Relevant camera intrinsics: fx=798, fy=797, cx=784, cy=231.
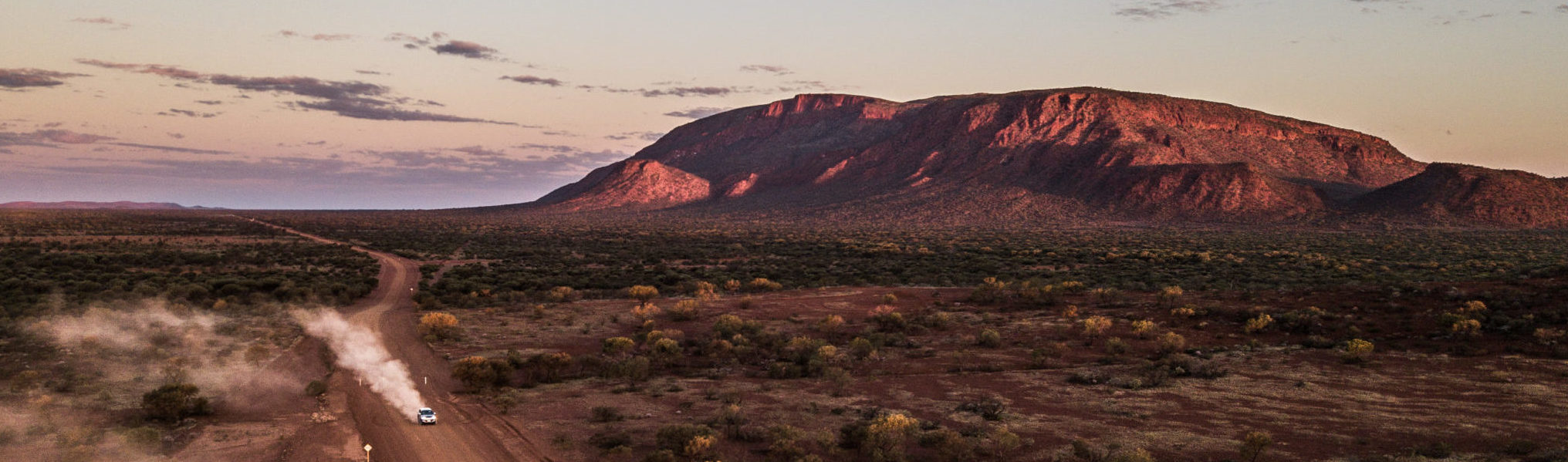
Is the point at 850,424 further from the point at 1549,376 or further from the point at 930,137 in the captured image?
the point at 930,137

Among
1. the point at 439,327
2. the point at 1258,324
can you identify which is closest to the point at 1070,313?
the point at 1258,324

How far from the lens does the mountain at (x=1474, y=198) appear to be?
100m

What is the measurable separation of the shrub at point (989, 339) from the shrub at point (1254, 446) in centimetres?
1133

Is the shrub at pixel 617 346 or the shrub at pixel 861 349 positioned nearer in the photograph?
the shrub at pixel 861 349

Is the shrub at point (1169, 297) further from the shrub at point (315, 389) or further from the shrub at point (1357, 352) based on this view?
the shrub at point (315, 389)

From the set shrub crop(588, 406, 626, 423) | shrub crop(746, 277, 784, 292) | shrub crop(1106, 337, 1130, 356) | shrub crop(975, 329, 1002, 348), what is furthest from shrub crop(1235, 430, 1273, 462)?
shrub crop(746, 277, 784, 292)

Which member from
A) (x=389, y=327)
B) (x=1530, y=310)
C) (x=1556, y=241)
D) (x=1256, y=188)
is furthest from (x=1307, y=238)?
(x=389, y=327)

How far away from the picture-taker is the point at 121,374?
20172mm

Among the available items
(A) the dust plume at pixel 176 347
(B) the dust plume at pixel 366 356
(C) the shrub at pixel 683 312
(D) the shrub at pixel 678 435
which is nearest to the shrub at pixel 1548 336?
(D) the shrub at pixel 678 435

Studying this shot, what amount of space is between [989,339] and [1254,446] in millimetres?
11993

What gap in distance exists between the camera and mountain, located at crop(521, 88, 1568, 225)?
113500 millimetres

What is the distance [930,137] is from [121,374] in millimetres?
144789

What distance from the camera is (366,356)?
23.8 meters

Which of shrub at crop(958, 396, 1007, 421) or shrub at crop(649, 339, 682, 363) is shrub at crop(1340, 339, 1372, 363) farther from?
shrub at crop(649, 339, 682, 363)
